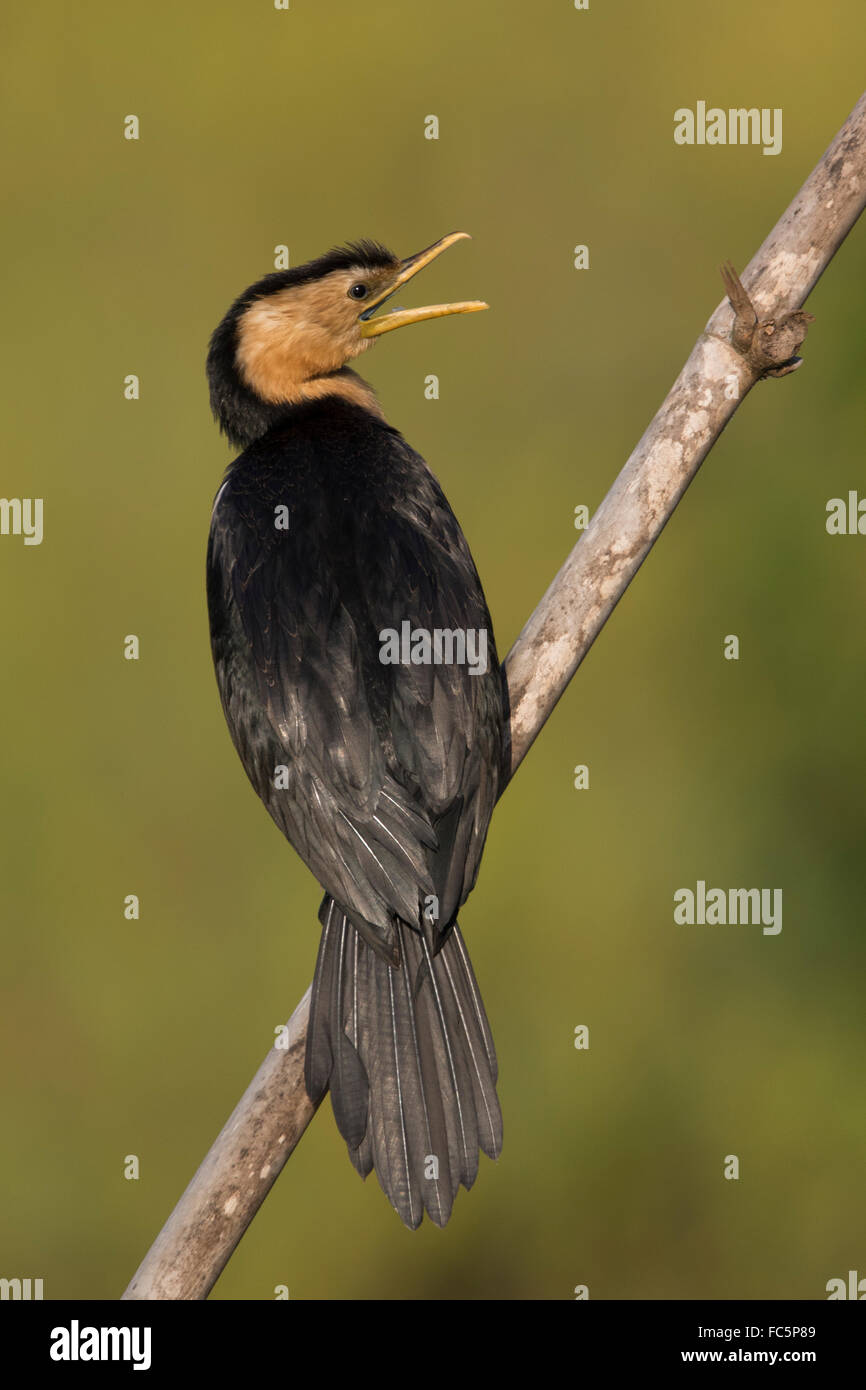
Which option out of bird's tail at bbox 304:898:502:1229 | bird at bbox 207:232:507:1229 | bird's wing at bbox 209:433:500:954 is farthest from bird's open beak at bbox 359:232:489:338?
bird's tail at bbox 304:898:502:1229

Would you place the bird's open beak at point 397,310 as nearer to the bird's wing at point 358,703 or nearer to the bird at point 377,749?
the bird at point 377,749

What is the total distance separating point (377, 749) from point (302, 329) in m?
1.01

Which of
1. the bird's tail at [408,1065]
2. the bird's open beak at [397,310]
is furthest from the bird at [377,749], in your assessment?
the bird's open beak at [397,310]

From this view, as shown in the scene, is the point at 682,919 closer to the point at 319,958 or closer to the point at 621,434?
the point at 621,434

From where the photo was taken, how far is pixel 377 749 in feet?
7.90

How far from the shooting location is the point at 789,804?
5000 millimetres

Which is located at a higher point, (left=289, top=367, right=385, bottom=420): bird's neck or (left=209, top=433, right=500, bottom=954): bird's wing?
(left=289, top=367, right=385, bottom=420): bird's neck

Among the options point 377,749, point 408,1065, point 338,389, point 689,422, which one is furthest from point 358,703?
point 338,389

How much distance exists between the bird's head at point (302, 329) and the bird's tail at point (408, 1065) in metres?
1.18

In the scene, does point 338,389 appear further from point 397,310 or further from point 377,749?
point 377,749

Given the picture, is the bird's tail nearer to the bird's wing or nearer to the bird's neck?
the bird's wing

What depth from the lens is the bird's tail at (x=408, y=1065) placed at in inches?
89.3

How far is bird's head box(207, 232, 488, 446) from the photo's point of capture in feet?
9.78

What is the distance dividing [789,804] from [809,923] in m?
0.40
